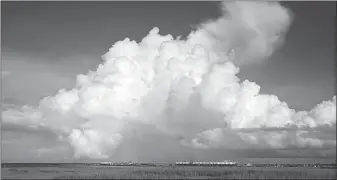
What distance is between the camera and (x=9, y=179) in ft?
441

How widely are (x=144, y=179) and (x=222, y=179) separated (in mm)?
27565

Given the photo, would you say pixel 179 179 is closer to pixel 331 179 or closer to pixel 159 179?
pixel 159 179

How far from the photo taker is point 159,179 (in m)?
124

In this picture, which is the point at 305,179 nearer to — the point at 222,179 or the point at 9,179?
the point at 222,179

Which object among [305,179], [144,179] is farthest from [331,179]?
[144,179]

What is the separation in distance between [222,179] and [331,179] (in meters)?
36.3

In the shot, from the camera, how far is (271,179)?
12188 cm

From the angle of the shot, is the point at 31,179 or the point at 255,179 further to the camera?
the point at 31,179

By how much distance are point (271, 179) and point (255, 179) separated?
6152 millimetres

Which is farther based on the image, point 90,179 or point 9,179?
point 9,179

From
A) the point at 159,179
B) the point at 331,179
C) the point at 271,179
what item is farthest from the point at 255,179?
the point at 159,179

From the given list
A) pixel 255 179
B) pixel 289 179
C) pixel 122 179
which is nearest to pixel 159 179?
pixel 122 179

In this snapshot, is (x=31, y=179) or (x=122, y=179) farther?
(x=31, y=179)

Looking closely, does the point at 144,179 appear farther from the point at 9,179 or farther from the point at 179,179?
the point at 9,179
